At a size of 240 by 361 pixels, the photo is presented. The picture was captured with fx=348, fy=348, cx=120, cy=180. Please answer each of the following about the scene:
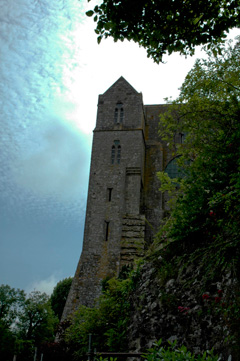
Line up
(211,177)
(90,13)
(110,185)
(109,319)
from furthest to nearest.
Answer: (110,185) < (109,319) < (211,177) < (90,13)

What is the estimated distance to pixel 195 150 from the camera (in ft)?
37.6

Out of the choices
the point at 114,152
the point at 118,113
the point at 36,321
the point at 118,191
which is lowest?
the point at 36,321

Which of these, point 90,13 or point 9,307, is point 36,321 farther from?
point 90,13

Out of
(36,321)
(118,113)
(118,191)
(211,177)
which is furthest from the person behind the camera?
(36,321)

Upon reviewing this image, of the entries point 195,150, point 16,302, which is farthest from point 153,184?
point 16,302

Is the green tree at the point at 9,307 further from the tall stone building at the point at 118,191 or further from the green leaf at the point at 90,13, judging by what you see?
the green leaf at the point at 90,13

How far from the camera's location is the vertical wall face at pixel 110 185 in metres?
20.0

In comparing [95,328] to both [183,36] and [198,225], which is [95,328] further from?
[183,36]

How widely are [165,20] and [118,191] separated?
55.1 feet

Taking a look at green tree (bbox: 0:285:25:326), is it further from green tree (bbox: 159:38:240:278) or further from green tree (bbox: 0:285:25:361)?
green tree (bbox: 159:38:240:278)

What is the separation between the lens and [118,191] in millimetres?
22219

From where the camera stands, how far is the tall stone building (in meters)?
20.2

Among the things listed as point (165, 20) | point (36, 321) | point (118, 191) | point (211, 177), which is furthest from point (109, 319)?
point (36, 321)

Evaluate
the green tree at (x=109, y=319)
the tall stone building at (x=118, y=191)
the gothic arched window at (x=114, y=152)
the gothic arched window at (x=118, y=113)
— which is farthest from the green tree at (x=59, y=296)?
the green tree at (x=109, y=319)
